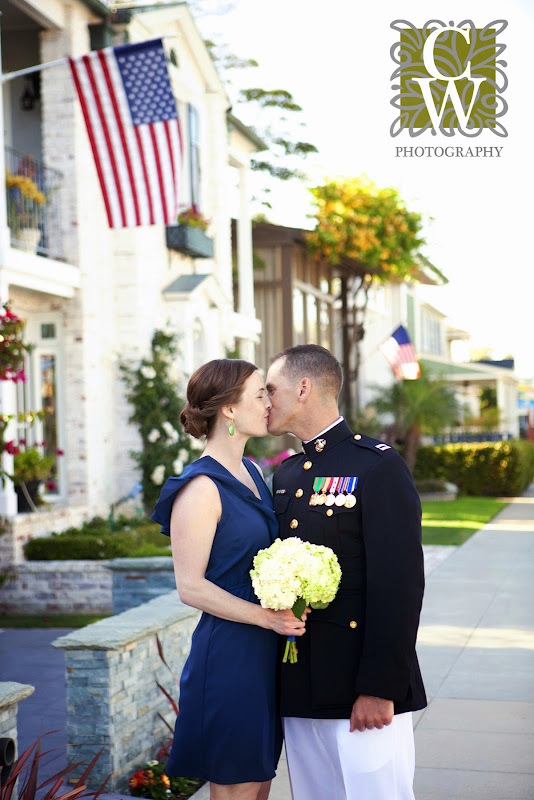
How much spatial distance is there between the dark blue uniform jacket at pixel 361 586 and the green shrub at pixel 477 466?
21.0m

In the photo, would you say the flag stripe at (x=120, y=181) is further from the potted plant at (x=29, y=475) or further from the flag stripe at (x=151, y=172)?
the potted plant at (x=29, y=475)

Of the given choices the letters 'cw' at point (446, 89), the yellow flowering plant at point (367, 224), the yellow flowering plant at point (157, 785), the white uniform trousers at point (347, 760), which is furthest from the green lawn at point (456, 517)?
the white uniform trousers at point (347, 760)

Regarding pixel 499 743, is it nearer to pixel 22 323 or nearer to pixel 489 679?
pixel 489 679

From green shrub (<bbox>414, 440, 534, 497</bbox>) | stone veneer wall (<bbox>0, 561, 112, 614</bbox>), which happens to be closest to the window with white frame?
green shrub (<bbox>414, 440, 534, 497</bbox>)

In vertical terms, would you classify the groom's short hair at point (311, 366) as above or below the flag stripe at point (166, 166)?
below

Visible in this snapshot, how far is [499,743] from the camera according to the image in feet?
18.0

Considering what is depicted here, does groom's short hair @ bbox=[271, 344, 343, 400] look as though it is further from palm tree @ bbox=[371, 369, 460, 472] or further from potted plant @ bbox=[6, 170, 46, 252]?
palm tree @ bbox=[371, 369, 460, 472]

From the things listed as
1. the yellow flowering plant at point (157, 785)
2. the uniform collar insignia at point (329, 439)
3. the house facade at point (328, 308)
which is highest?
the house facade at point (328, 308)

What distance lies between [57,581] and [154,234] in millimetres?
5747

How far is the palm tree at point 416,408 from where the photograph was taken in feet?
76.6

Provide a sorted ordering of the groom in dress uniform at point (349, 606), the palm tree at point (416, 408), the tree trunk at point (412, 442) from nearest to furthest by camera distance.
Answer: the groom in dress uniform at point (349, 606) < the palm tree at point (416, 408) < the tree trunk at point (412, 442)

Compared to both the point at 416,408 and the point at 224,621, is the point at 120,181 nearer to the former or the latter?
the point at 224,621

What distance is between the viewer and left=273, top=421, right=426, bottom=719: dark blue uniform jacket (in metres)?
3.12

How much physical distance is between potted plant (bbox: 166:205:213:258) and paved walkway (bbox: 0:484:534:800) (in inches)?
238
